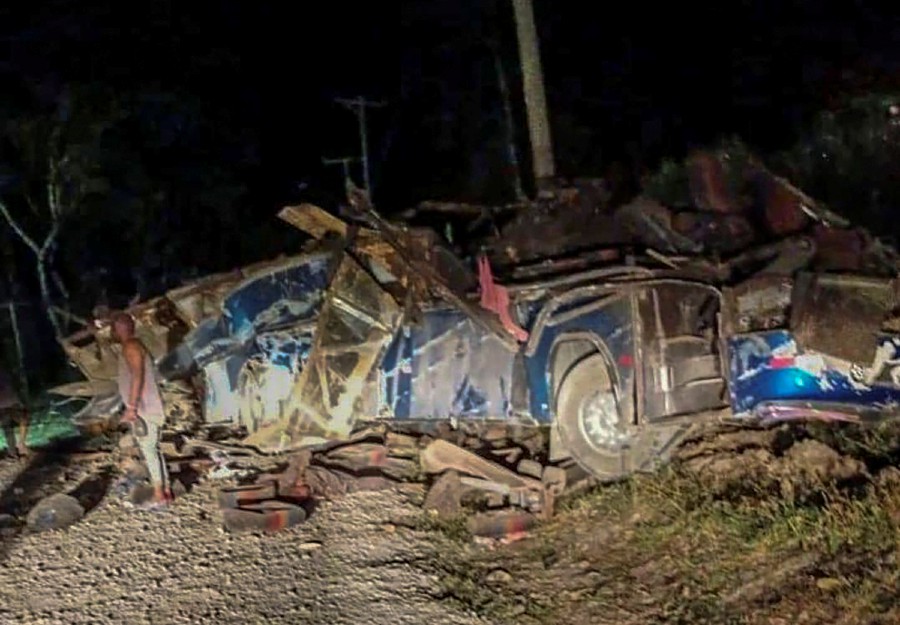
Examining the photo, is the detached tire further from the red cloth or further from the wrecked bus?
the red cloth

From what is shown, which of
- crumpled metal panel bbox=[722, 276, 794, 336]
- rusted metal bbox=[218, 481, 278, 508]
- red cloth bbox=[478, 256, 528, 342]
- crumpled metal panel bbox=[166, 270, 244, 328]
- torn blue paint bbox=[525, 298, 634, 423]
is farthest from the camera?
crumpled metal panel bbox=[166, 270, 244, 328]

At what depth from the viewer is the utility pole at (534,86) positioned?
15.9 meters

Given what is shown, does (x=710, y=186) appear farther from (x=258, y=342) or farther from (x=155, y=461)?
(x=155, y=461)

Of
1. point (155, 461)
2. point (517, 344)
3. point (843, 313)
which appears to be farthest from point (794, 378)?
point (155, 461)

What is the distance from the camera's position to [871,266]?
849 centimetres

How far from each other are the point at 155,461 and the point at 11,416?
15.5 ft

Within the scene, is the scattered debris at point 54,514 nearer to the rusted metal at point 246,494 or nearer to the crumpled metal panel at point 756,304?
the rusted metal at point 246,494

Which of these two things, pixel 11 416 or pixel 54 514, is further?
pixel 11 416

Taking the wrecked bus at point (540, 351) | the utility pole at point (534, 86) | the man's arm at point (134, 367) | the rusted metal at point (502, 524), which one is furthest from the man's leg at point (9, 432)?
the utility pole at point (534, 86)

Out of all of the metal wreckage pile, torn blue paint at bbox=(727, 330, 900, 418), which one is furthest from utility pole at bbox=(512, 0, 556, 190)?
torn blue paint at bbox=(727, 330, 900, 418)

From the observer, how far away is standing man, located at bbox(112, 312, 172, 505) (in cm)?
943

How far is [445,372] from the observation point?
925cm

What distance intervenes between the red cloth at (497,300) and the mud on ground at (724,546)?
1242 mm

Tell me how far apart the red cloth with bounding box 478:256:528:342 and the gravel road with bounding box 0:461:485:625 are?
150 centimetres
